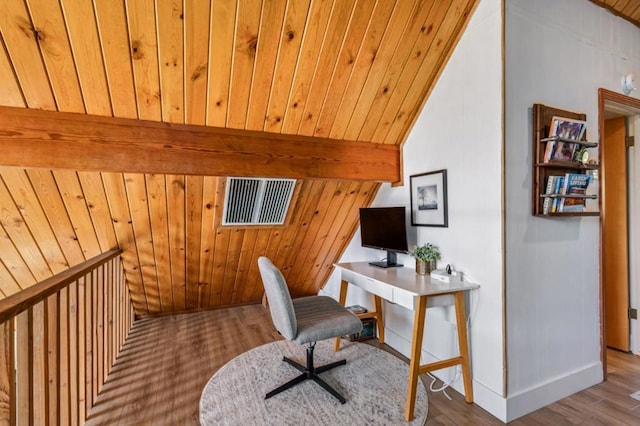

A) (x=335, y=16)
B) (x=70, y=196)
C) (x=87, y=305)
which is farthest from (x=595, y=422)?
(x=70, y=196)

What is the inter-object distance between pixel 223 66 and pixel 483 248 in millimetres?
2007

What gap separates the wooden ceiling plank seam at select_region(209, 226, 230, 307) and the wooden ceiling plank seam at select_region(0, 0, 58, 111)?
151cm

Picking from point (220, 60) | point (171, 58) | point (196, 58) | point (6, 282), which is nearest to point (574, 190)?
point (220, 60)

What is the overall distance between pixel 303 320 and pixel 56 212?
203 centimetres

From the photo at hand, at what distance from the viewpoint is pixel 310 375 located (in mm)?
2217

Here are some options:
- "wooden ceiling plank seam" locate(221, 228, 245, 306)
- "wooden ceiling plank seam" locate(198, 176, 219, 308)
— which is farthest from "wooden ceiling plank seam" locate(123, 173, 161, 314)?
"wooden ceiling plank seam" locate(221, 228, 245, 306)

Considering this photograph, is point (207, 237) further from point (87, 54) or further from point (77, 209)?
point (87, 54)

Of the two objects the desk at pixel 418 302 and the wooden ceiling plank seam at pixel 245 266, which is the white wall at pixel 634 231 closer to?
the desk at pixel 418 302

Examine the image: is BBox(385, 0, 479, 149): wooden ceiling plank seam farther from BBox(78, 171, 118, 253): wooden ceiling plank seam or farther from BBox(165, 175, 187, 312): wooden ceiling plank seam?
BBox(78, 171, 118, 253): wooden ceiling plank seam

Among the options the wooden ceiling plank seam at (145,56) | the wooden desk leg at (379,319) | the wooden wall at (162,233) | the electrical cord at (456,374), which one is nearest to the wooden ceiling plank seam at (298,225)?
the wooden wall at (162,233)

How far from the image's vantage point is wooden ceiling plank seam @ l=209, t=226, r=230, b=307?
2.90m

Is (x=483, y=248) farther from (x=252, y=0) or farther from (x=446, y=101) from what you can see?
(x=252, y=0)

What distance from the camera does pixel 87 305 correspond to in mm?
2068

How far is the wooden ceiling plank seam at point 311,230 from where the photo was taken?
2.87 meters
